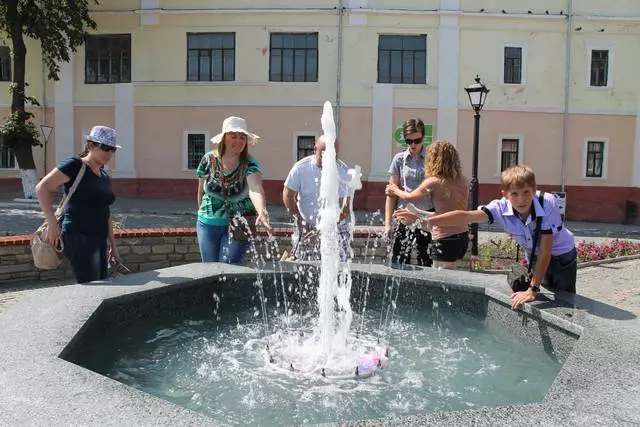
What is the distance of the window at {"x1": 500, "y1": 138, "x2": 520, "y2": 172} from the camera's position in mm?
20375

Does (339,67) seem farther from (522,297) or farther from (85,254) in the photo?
(522,297)

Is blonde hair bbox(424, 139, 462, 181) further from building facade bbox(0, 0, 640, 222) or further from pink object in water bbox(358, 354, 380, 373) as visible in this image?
building facade bbox(0, 0, 640, 222)

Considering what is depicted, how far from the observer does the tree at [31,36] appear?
1866 cm

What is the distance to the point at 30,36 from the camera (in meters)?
19.4

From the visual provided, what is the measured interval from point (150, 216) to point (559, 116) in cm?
1379

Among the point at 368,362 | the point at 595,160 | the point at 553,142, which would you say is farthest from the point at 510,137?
the point at 368,362

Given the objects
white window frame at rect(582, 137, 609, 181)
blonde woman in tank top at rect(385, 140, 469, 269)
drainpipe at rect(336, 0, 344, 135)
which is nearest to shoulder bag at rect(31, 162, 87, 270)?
blonde woman in tank top at rect(385, 140, 469, 269)

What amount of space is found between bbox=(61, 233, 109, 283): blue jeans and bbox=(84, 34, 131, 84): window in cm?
1809

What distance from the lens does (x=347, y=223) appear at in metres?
5.04

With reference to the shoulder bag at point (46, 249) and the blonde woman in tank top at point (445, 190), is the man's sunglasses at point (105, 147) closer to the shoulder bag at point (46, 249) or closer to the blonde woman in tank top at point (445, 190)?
the shoulder bag at point (46, 249)

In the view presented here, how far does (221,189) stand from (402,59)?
16.7 metres

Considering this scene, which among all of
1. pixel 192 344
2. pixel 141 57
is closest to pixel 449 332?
pixel 192 344

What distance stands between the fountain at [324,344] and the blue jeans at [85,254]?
27cm

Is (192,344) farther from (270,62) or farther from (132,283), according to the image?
(270,62)
